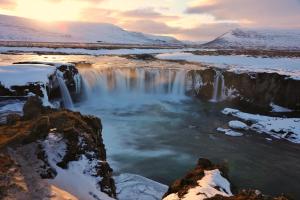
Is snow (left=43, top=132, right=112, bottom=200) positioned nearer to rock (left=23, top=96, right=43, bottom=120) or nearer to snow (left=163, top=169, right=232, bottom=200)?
snow (left=163, top=169, right=232, bottom=200)

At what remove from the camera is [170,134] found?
21.4 m

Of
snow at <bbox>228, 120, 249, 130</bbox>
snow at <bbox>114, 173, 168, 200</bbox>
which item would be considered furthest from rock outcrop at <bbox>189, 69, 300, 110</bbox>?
snow at <bbox>114, 173, 168, 200</bbox>

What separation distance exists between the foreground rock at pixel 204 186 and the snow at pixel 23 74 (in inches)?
506

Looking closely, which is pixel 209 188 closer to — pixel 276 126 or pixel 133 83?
pixel 276 126

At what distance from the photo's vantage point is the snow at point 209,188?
8.95m

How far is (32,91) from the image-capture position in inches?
808

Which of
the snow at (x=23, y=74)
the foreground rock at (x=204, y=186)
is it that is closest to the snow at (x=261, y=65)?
the snow at (x=23, y=74)

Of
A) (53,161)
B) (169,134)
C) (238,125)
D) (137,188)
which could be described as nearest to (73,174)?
(53,161)

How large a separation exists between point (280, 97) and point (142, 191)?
56.6 ft

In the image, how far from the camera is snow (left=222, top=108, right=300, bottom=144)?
21.3 m

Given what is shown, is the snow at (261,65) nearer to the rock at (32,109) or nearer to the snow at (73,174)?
the rock at (32,109)

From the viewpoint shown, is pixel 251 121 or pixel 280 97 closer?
pixel 251 121

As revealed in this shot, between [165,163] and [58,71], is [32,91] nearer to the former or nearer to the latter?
[58,71]

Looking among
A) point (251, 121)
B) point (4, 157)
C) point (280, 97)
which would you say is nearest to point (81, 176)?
point (4, 157)
